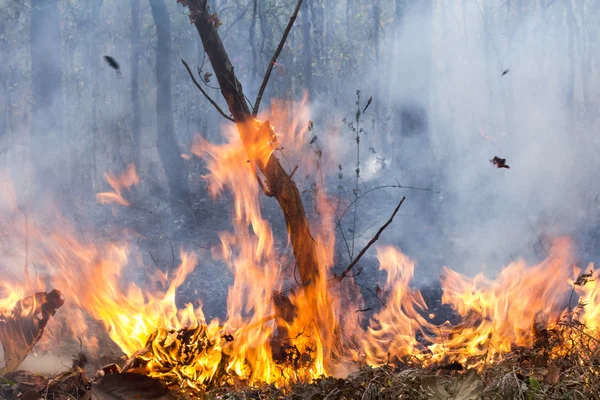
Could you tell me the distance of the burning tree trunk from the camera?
11.9ft

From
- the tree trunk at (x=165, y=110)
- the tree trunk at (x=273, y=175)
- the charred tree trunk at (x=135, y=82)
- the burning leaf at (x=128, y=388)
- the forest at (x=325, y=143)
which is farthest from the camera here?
the charred tree trunk at (x=135, y=82)

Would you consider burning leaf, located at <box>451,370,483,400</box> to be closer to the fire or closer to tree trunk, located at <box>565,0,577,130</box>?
the fire

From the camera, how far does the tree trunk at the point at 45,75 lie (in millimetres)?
11047

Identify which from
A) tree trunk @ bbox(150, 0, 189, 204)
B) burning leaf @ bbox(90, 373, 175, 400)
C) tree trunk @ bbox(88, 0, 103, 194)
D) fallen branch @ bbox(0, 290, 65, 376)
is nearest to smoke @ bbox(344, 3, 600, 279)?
tree trunk @ bbox(150, 0, 189, 204)

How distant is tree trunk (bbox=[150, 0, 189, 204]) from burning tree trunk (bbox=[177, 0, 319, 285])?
7.78 metres

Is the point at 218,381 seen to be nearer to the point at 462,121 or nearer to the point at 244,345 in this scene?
the point at 244,345

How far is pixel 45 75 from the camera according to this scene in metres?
11.3

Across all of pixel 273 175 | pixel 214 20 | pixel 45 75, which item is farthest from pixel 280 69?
pixel 273 175

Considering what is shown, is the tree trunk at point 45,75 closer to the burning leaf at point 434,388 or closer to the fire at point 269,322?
the fire at point 269,322

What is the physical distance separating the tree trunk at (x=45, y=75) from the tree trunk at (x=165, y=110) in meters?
2.12

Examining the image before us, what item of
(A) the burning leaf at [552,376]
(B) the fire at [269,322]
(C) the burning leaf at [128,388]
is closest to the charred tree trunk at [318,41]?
(B) the fire at [269,322]

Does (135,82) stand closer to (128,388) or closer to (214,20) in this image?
(214,20)

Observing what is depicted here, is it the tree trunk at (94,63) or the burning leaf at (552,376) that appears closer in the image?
the burning leaf at (552,376)

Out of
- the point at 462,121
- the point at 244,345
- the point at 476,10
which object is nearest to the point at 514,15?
the point at 476,10
